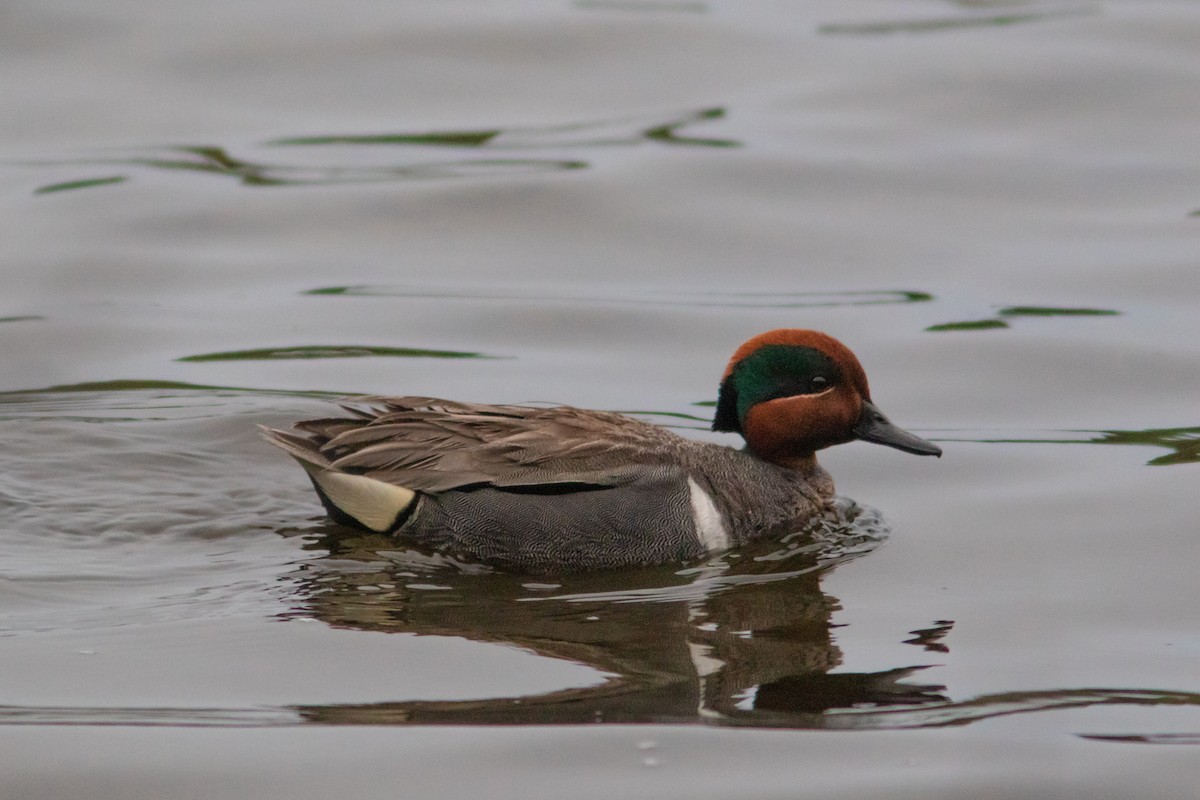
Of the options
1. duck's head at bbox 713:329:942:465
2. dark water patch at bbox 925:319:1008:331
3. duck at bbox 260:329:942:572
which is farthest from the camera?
dark water patch at bbox 925:319:1008:331

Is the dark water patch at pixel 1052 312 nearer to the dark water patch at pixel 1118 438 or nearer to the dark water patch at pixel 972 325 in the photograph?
the dark water patch at pixel 972 325

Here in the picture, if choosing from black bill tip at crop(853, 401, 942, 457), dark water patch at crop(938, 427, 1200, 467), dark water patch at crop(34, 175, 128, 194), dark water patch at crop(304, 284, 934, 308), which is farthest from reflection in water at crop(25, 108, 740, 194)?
black bill tip at crop(853, 401, 942, 457)

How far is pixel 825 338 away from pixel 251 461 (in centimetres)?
279

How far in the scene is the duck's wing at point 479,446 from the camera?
24.2ft

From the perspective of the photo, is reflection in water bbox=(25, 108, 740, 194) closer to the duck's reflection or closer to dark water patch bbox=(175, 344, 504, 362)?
dark water patch bbox=(175, 344, 504, 362)

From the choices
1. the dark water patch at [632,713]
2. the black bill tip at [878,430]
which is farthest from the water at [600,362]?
the black bill tip at [878,430]

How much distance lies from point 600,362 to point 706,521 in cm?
273

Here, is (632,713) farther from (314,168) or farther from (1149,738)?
(314,168)

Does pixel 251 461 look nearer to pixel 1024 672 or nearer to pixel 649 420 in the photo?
pixel 649 420

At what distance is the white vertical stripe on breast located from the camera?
7457mm

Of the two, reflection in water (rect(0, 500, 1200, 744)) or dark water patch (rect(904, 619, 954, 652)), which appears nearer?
reflection in water (rect(0, 500, 1200, 744))

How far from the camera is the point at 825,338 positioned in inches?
309

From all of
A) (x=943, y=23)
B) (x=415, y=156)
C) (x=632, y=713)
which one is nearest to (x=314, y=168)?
(x=415, y=156)

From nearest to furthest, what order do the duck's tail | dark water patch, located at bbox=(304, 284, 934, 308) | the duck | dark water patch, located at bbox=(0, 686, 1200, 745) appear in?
1. dark water patch, located at bbox=(0, 686, 1200, 745)
2. the duck
3. the duck's tail
4. dark water patch, located at bbox=(304, 284, 934, 308)
